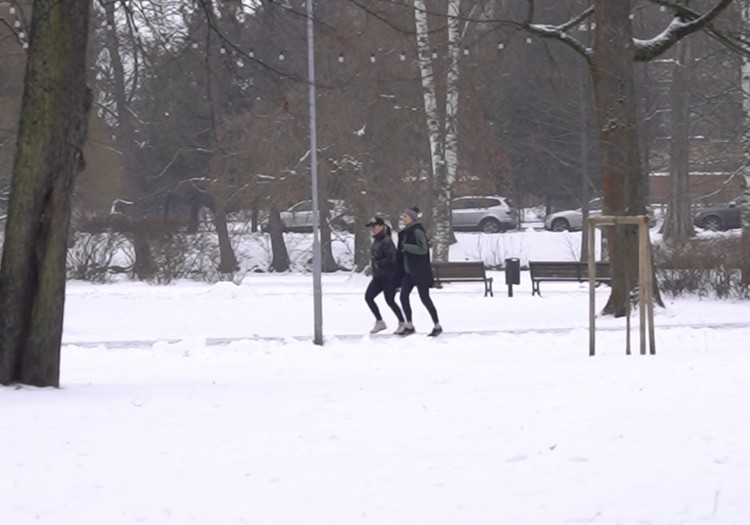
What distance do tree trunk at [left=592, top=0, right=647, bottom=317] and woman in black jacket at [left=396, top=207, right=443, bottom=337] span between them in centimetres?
371

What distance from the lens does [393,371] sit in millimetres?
14016

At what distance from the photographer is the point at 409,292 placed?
62.6 ft

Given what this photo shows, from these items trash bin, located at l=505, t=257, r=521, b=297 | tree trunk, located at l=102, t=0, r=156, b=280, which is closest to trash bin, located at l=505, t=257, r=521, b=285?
trash bin, located at l=505, t=257, r=521, b=297

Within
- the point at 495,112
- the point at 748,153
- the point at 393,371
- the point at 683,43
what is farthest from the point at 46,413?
the point at 495,112

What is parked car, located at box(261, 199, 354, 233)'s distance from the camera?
137ft

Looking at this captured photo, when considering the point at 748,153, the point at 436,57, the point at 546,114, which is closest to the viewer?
the point at 748,153

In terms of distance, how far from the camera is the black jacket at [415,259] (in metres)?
18.8

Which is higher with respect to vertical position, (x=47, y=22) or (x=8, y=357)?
(x=47, y=22)

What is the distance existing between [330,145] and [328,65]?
271 cm

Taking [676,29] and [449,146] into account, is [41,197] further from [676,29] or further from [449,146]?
[449,146]

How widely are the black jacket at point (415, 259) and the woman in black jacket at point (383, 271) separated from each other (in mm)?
486

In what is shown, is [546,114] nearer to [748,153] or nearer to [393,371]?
[748,153]

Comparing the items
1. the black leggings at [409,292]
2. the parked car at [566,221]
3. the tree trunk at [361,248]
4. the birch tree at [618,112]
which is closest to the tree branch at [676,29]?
the birch tree at [618,112]

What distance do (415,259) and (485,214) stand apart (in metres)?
37.4
